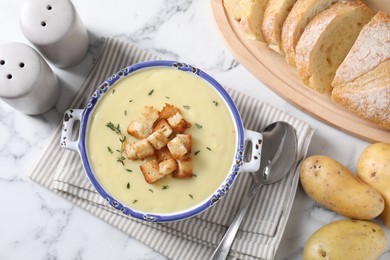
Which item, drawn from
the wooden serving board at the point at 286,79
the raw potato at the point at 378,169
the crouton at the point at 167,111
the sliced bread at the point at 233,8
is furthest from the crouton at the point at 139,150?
the raw potato at the point at 378,169

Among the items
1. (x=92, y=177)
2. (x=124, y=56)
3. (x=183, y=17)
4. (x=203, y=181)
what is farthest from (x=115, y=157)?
(x=183, y=17)

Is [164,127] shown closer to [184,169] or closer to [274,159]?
[184,169]

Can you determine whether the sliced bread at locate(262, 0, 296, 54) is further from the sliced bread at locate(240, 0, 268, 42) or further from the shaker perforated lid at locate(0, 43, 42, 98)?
the shaker perforated lid at locate(0, 43, 42, 98)

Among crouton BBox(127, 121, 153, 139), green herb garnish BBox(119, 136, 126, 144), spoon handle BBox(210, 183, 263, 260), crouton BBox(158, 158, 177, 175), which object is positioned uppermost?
crouton BBox(127, 121, 153, 139)

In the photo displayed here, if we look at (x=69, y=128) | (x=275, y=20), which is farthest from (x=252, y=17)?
(x=69, y=128)

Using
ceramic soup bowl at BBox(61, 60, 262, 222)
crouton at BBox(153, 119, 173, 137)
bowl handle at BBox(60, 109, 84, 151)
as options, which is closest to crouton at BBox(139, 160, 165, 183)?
ceramic soup bowl at BBox(61, 60, 262, 222)

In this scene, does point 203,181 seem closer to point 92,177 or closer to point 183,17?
point 92,177

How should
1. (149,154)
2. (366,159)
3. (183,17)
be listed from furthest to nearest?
1. (183,17)
2. (366,159)
3. (149,154)
